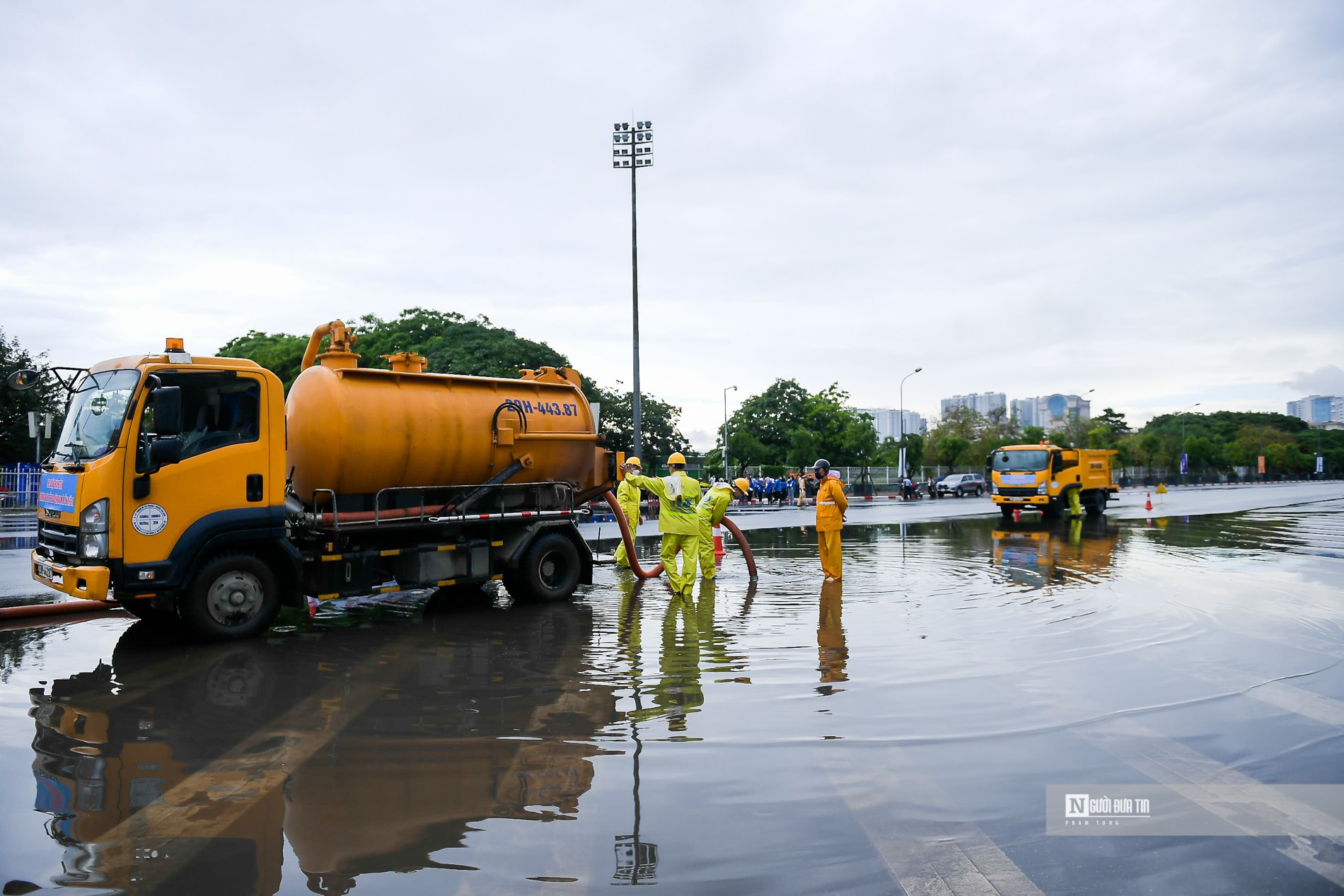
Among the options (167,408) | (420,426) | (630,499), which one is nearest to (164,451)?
(167,408)

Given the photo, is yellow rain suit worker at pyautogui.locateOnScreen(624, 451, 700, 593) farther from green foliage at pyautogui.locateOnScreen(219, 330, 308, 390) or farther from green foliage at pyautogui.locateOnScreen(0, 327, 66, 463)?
green foliage at pyautogui.locateOnScreen(219, 330, 308, 390)

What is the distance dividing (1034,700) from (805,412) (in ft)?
233

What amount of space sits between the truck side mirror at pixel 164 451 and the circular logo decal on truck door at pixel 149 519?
0.38 meters

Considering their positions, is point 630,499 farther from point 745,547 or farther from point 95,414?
point 95,414

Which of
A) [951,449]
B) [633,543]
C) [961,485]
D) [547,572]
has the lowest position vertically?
[547,572]

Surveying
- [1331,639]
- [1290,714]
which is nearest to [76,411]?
[1290,714]

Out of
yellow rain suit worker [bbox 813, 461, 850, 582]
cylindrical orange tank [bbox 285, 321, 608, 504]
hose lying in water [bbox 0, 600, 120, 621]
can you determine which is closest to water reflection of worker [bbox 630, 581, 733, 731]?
yellow rain suit worker [bbox 813, 461, 850, 582]

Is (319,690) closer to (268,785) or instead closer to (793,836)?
(268,785)

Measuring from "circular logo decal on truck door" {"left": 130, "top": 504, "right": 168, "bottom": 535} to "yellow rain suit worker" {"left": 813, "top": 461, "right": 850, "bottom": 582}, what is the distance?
7.83 m

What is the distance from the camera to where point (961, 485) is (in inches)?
2297

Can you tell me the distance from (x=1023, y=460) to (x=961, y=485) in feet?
93.3

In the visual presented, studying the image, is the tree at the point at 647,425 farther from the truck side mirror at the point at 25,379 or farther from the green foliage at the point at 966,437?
the truck side mirror at the point at 25,379

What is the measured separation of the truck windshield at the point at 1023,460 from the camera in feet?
99.8

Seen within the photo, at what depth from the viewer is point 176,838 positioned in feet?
13.6
